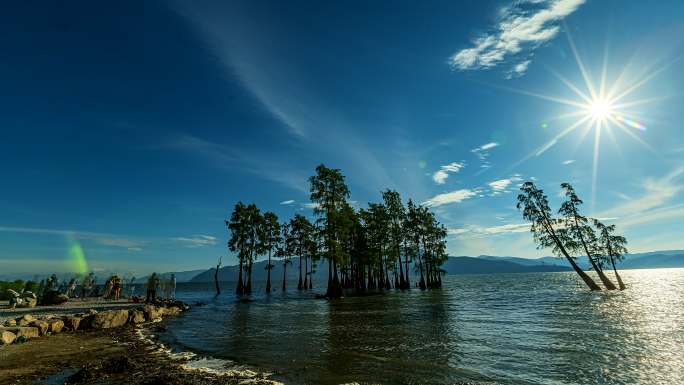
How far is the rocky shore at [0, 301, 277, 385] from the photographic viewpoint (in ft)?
27.8

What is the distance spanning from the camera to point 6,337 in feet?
43.8

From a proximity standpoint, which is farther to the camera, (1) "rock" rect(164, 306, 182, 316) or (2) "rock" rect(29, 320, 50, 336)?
(1) "rock" rect(164, 306, 182, 316)

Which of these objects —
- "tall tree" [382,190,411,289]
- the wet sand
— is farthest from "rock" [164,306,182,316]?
"tall tree" [382,190,411,289]

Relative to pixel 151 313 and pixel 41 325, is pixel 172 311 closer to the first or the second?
pixel 151 313

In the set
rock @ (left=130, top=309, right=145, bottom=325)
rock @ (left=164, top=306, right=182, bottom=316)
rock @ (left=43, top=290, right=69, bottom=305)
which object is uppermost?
rock @ (left=43, top=290, right=69, bottom=305)

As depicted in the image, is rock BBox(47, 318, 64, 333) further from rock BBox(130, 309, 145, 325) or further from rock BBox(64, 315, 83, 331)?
rock BBox(130, 309, 145, 325)

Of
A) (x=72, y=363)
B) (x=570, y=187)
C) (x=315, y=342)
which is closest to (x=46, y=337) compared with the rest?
(x=72, y=363)

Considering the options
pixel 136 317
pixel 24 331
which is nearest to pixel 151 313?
pixel 136 317

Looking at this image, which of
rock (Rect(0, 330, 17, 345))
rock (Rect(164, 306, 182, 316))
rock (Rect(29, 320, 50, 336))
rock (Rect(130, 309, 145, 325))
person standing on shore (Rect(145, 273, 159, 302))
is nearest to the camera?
rock (Rect(0, 330, 17, 345))

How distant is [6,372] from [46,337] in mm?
A: 8075

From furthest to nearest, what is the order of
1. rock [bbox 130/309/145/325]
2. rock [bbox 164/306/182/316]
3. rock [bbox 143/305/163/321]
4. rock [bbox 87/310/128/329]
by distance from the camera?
rock [bbox 164/306/182/316], rock [bbox 143/305/163/321], rock [bbox 130/309/145/325], rock [bbox 87/310/128/329]

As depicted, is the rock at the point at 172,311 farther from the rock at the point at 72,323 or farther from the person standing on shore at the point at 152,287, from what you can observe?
the person standing on shore at the point at 152,287

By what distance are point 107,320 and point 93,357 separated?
32.8 feet

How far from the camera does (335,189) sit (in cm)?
4728
